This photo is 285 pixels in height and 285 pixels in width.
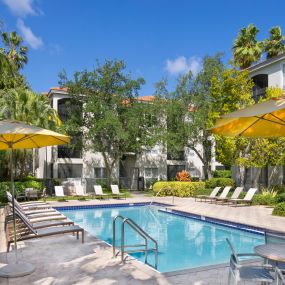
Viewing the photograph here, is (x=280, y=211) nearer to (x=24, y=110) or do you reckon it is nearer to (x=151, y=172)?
(x=24, y=110)

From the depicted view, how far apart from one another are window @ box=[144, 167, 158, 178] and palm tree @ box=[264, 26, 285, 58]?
1739 cm

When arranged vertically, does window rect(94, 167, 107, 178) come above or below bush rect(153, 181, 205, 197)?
above

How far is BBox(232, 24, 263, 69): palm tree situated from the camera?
3619cm

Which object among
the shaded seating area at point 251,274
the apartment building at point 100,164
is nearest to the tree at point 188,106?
the apartment building at point 100,164

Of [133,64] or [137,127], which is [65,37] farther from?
[137,127]

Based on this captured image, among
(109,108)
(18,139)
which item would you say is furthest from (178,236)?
(109,108)

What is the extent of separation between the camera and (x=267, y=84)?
88.8 feet

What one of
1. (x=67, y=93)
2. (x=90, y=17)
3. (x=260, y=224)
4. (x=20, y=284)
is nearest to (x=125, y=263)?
(x=20, y=284)

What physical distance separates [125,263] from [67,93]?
25.9 metres

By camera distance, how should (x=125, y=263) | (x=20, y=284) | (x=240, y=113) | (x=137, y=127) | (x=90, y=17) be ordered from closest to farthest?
(x=240, y=113)
(x=20, y=284)
(x=125, y=263)
(x=90, y=17)
(x=137, y=127)

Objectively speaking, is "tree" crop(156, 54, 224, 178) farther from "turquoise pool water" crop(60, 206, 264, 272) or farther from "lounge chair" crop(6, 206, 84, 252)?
"lounge chair" crop(6, 206, 84, 252)

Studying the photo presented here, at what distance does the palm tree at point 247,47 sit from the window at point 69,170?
19561 millimetres

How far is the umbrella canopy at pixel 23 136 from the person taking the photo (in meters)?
6.70

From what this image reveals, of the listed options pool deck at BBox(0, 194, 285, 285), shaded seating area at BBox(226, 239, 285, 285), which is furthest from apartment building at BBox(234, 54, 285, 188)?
shaded seating area at BBox(226, 239, 285, 285)
